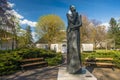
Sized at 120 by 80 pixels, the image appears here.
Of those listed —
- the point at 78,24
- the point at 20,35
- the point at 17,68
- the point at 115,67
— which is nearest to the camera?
the point at 78,24

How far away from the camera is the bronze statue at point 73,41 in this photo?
8766 mm

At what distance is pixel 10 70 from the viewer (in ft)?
38.1

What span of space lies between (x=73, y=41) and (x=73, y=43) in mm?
102

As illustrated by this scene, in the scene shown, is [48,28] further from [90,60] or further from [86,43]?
[90,60]

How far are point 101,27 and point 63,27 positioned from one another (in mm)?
15170

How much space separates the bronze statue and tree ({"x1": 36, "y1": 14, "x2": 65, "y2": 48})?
3649cm

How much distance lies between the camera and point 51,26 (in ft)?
151

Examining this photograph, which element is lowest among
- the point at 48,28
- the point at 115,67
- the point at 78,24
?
the point at 115,67

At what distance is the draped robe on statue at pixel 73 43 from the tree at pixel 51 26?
3653cm

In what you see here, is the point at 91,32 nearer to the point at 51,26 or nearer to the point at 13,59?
the point at 51,26

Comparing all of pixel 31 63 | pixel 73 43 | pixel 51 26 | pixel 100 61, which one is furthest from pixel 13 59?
pixel 51 26

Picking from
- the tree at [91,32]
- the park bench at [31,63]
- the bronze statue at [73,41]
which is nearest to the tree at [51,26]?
the tree at [91,32]

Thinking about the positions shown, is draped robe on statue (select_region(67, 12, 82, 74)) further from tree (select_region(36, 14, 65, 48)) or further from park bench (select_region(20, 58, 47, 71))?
tree (select_region(36, 14, 65, 48))

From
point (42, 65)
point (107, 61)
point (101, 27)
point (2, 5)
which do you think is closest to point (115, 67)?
point (107, 61)
